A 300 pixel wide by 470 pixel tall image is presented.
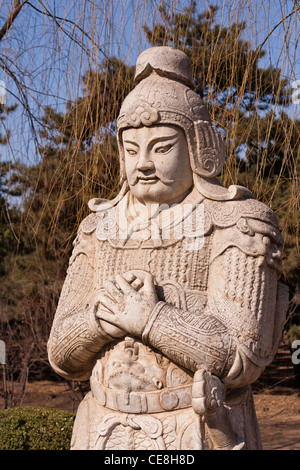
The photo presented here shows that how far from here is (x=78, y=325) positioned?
9.45ft

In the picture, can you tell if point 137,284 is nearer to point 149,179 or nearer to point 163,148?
point 149,179

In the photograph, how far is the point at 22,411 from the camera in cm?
685

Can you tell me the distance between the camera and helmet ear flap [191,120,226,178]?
3.04 m

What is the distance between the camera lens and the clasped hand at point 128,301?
106 inches

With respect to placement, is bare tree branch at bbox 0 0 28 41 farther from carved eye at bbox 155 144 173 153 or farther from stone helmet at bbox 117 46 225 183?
carved eye at bbox 155 144 173 153

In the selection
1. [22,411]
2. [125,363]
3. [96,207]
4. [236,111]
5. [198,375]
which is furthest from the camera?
[22,411]

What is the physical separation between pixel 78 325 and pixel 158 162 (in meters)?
0.87

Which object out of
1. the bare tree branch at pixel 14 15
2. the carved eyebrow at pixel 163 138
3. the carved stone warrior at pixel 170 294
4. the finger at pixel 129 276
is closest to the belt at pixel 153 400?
the carved stone warrior at pixel 170 294

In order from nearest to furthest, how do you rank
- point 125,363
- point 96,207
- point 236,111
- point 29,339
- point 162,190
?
point 125,363 < point 162,190 < point 96,207 < point 236,111 < point 29,339

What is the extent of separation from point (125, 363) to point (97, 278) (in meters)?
0.50

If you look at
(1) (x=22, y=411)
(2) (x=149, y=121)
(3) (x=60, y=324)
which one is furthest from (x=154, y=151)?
(1) (x=22, y=411)

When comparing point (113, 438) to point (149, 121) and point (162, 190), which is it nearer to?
point (162, 190)

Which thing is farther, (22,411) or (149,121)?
(22,411)

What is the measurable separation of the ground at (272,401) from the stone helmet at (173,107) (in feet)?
22.7
